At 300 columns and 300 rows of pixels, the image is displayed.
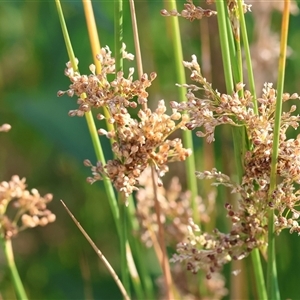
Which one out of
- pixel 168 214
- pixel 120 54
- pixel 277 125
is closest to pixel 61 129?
pixel 168 214

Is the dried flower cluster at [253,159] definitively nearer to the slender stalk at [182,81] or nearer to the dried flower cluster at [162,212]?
the slender stalk at [182,81]

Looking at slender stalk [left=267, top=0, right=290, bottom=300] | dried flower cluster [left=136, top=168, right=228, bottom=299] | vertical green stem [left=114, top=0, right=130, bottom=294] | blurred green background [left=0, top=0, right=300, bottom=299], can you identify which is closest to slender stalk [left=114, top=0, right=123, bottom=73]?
vertical green stem [left=114, top=0, right=130, bottom=294]

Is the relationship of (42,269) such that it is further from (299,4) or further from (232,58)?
(232,58)

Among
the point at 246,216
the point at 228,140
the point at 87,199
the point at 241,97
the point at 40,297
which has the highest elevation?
the point at 241,97

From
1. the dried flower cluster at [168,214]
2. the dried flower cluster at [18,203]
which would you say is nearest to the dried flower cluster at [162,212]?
the dried flower cluster at [168,214]

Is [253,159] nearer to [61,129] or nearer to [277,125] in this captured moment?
[277,125]

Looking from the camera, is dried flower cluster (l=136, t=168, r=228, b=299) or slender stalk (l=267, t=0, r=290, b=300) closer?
slender stalk (l=267, t=0, r=290, b=300)

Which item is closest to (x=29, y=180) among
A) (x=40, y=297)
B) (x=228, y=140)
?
(x=40, y=297)

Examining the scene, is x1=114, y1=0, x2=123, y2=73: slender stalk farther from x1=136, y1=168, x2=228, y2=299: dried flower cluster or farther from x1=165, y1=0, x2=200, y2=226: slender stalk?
x1=136, y1=168, x2=228, y2=299: dried flower cluster
